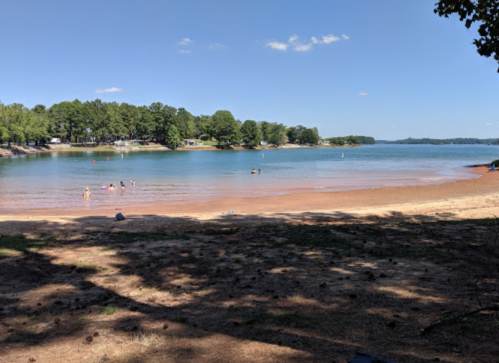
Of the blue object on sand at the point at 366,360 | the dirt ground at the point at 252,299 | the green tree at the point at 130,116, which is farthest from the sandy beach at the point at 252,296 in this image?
the green tree at the point at 130,116

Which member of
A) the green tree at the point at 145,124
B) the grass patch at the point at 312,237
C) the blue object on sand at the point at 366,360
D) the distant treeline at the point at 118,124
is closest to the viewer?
the blue object on sand at the point at 366,360

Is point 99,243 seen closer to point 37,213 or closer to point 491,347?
point 491,347

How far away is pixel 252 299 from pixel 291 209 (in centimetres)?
1747

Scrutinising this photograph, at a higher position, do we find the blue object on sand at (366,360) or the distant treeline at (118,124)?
the distant treeline at (118,124)

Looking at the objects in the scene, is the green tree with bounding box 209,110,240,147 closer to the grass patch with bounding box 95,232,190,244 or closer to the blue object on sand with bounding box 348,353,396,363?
the grass patch with bounding box 95,232,190,244

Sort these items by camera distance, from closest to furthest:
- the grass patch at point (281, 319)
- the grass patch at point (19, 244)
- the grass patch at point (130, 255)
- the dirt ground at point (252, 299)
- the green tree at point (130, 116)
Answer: the dirt ground at point (252, 299) → the grass patch at point (281, 319) → the grass patch at point (130, 255) → the grass patch at point (19, 244) → the green tree at point (130, 116)

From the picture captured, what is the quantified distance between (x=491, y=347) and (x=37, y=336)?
5.60 m

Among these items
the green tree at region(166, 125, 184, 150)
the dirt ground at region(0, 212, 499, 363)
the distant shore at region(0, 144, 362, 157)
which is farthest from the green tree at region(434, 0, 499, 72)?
the green tree at region(166, 125, 184, 150)

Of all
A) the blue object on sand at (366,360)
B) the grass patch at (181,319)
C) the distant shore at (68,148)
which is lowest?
the grass patch at (181,319)

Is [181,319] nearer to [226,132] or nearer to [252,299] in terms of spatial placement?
[252,299]

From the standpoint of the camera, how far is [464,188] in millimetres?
33438

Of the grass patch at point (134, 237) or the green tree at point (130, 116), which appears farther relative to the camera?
the green tree at point (130, 116)

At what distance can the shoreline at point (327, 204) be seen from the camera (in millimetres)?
20047

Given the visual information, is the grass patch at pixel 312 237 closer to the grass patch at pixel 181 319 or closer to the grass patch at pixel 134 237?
the grass patch at pixel 134 237
